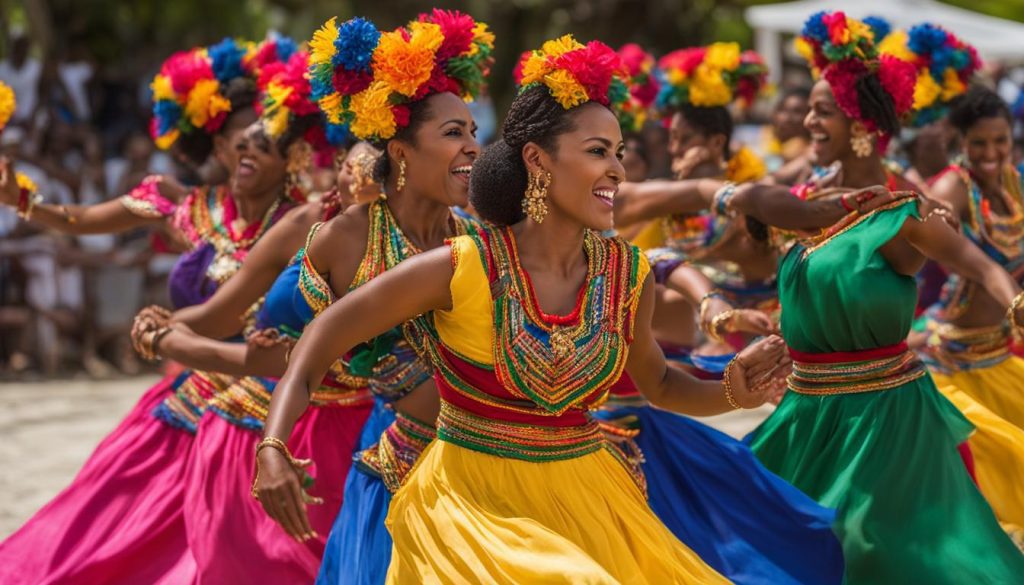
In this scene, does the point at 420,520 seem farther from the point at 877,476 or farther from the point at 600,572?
the point at 877,476

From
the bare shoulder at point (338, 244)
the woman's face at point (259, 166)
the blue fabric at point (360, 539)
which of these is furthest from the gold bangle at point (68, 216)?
the blue fabric at point (360, 539)

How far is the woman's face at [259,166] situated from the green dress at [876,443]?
211cm

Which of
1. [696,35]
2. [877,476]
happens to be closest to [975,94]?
[877,476]

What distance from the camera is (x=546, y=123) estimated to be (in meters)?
4.29

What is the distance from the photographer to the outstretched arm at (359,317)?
4.00m

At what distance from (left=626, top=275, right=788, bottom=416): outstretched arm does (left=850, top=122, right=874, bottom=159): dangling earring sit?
1565 mm

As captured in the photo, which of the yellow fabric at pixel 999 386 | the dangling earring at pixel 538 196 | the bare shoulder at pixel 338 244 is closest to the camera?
the dangling earring at pixel 538 196

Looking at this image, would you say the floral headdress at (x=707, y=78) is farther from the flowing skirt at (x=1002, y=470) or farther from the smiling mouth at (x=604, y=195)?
the smiling mouth at (x=604, y=195)

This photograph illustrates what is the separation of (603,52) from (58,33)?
13.0 meters

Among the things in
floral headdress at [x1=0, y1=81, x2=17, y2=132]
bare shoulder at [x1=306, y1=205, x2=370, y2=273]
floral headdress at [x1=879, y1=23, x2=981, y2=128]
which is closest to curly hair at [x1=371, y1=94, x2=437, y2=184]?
bare shoulder at [x1=306, y1=205, x2=370, y2=273]

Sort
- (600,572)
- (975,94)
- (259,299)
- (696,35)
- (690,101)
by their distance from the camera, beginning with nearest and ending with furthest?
1. (600,572)
2. (259,299)
3. (975,94)
4. (690,101)
5. (696,35)

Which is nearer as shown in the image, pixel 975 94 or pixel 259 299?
pixel 259 299

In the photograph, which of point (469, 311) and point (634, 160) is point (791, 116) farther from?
point (469, 311)

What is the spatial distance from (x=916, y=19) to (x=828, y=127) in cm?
1129
